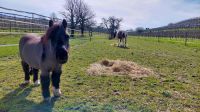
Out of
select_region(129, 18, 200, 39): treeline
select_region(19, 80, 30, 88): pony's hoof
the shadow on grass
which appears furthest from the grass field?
select_region(129, 18, 200, 39): treeline

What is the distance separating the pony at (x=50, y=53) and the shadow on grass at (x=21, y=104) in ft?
0.65

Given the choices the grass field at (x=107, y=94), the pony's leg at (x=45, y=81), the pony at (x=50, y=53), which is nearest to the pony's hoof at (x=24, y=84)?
the grass field at (x=107, y=94)

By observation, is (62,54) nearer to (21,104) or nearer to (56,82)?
(56,82)

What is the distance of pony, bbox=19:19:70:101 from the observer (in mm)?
3922

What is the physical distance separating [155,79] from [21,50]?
3.26 meters

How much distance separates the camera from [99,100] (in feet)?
14.6

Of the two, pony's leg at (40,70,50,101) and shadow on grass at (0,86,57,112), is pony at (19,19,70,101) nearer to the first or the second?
pony's leg at (40,70,50,101)

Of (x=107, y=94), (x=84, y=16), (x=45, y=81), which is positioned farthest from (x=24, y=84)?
(x=84, y=16)

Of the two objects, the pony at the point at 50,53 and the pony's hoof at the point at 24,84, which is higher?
the pony at the point at 50,53

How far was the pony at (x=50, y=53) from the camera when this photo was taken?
154 inches

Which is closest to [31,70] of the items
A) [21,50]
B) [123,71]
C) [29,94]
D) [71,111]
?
[21,50]

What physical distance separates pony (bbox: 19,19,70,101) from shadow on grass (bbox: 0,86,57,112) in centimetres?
20

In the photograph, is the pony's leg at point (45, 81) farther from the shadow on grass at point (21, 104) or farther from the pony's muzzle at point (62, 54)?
the pony's muzzle at point (62, 54)

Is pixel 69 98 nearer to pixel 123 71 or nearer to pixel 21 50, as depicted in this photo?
pixel 21 50
